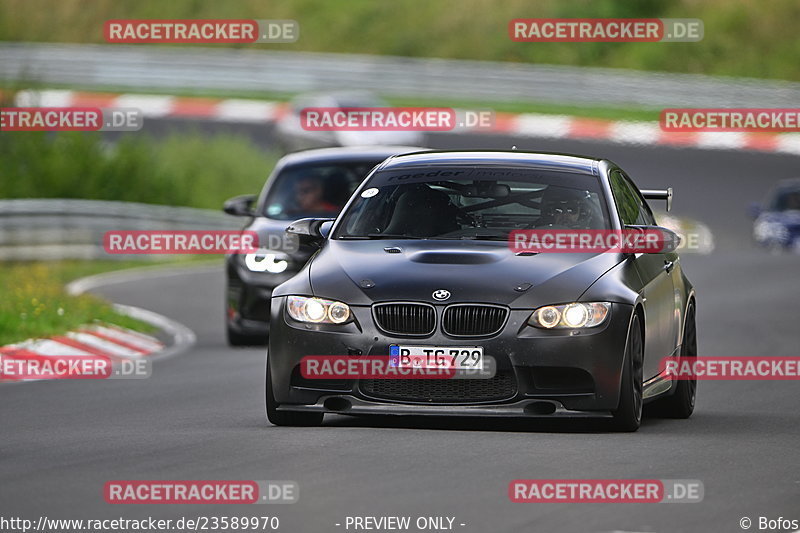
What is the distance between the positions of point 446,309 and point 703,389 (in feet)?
14.2

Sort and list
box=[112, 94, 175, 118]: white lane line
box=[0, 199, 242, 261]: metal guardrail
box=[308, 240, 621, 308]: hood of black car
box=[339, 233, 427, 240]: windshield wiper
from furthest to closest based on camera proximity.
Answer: box=[112, 94, 175, 118]: white lane line → box=[0, 199, 242, 261]: metal guardrail → box=[339, 233, 427, 240]: windshield wiper → box=[308, 240, 621, 308]: hood of black car

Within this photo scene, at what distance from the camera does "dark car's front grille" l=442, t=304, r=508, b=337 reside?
30.7 ft

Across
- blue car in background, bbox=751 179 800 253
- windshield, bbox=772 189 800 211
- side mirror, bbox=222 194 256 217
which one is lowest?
blue car in background, bbox=751 179 800 253

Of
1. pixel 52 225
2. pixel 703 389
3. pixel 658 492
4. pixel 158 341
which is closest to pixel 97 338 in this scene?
pixel 158 341

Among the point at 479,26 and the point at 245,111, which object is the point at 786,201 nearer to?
the point at 245,111

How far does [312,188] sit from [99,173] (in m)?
16.9

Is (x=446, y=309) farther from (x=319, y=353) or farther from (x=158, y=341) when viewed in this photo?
(x=158, y=341)

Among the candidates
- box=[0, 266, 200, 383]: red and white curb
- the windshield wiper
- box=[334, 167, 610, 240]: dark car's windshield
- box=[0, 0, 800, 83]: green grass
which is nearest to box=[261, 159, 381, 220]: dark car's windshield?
box=[0, 266, 200, 383]: red and white curb

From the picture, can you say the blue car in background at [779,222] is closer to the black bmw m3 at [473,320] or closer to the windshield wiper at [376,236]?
the black bmw m3 at [473,320]

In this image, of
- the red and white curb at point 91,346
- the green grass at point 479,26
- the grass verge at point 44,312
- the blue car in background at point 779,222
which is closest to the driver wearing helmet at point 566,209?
the red and white curb at point 91,346

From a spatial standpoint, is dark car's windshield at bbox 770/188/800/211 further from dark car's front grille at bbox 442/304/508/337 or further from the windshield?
dark car's front grille at bbox 442/304/508/337

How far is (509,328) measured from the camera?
9.34m

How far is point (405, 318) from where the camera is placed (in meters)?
9.40

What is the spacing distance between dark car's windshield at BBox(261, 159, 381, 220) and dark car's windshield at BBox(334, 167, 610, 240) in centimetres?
559
